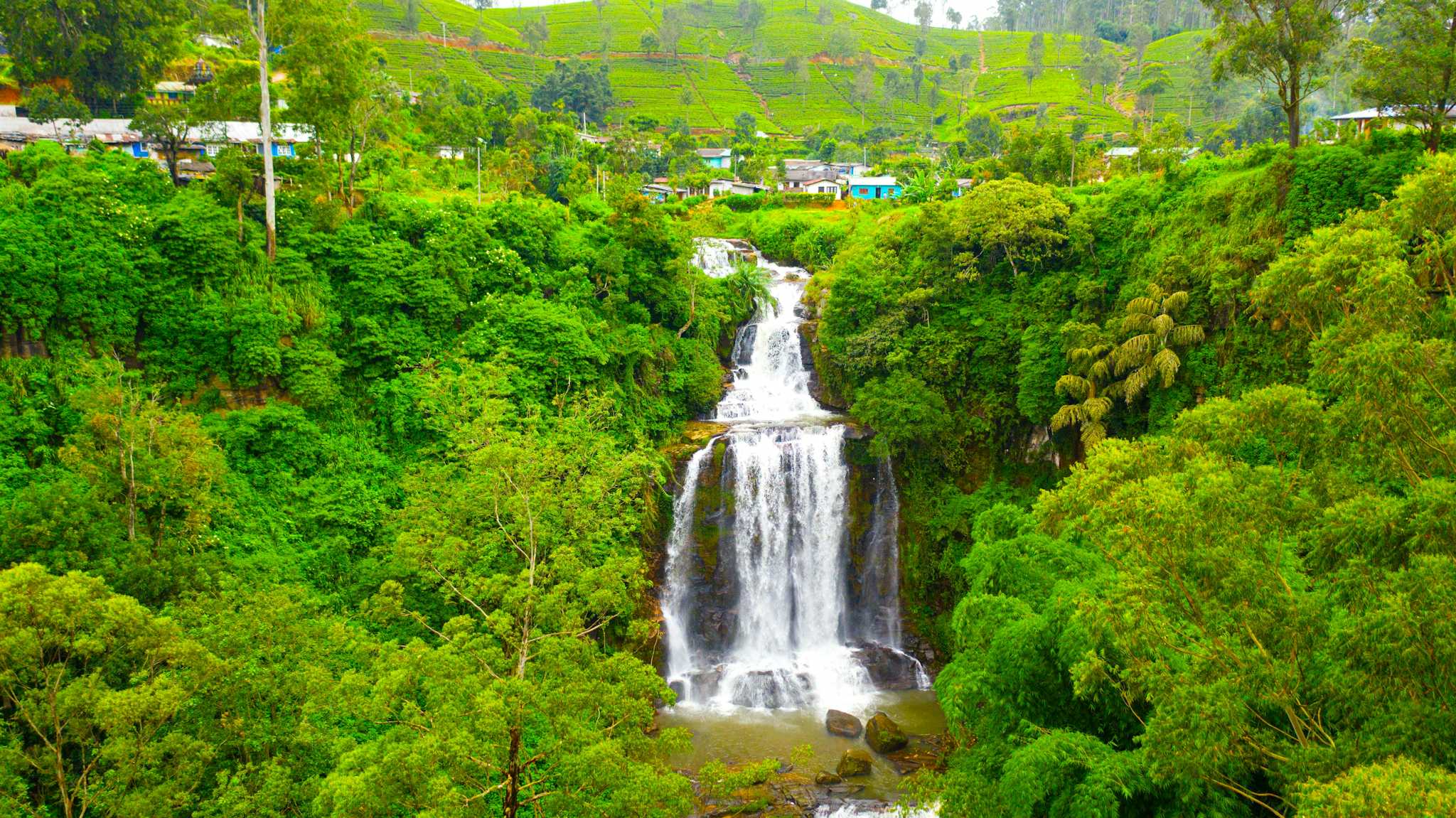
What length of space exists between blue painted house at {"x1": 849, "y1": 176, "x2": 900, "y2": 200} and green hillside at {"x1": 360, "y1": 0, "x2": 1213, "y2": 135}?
31.6m

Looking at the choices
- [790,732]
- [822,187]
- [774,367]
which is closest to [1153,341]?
[774,367]

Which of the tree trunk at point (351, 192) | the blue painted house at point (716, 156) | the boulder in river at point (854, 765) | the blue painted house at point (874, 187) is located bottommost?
the boulder in river at point (854, 765)

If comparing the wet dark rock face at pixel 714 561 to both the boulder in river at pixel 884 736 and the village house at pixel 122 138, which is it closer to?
the boulder in river at pixel 884 736

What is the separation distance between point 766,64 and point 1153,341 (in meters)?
100

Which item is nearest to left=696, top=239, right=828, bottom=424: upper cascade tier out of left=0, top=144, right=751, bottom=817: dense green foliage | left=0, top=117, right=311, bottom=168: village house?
left=0, top=144, right=751, bottom=817: dense green foliage

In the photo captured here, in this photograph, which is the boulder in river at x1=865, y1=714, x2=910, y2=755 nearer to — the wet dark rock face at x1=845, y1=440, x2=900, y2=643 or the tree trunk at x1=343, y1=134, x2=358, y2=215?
the wet dark rock face at x1=845, y1=440, x2=900, y2=643

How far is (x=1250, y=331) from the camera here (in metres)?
19.7

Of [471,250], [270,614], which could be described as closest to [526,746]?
[270,614]

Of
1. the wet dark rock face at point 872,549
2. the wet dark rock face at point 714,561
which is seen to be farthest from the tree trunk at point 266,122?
the wet dark rock face at point 872,549

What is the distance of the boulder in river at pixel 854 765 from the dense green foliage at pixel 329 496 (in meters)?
4.41

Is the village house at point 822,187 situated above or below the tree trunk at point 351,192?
above

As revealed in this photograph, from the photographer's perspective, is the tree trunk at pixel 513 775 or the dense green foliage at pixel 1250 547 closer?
the dense green foliage at pixel 1250 547

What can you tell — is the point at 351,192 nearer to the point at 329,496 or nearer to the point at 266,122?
the point at 266,122

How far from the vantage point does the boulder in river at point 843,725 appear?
19406 millimetres
